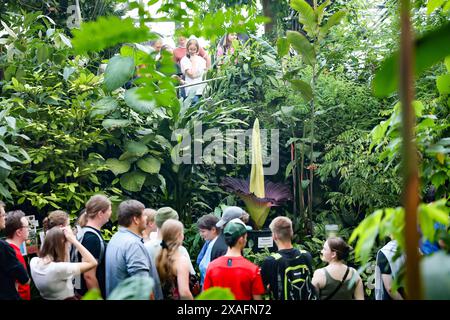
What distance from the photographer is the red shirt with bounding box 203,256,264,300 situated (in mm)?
3367

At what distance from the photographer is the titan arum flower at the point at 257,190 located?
258 inches

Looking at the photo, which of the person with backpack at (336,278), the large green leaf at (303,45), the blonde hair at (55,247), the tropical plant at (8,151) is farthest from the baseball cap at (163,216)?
the large green leaf at (303,45)

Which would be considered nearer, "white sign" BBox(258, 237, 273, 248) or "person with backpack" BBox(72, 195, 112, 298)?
"person with backpack" BBox(72, 195, 112, 298)

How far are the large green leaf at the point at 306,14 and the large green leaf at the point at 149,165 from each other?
2092 millimetres

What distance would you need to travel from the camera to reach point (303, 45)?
645 centimetres

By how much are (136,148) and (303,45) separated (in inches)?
78.4

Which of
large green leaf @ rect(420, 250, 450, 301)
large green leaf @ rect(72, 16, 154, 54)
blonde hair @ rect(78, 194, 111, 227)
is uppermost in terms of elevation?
large green leaf @ rect(72, 16, 154, 54)

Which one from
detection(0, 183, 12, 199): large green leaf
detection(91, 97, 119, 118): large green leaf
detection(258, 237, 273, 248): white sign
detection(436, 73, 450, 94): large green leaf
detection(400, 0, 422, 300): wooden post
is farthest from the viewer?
detection(91, 97, 119, 118): large green leaf

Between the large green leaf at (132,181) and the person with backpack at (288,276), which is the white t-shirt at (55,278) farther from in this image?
the large green leaf at (132,181)

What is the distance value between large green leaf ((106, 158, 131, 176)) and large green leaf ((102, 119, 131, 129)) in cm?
34

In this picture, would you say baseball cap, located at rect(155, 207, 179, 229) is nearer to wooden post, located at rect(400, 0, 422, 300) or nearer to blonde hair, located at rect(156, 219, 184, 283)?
blonde hair, located at rect(156, 219, 184, 283)

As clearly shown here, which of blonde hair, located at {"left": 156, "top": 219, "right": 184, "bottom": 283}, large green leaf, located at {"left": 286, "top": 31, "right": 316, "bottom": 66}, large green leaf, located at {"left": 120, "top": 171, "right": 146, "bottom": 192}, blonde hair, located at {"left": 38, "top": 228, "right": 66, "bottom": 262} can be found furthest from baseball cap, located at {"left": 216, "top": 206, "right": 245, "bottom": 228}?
large green leaf, located at {"left": 286, "top": 31, "right": 316, "bottom": 66}

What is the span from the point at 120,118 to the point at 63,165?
2.61 ft

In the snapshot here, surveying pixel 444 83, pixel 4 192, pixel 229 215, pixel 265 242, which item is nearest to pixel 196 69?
pixel 265 242
